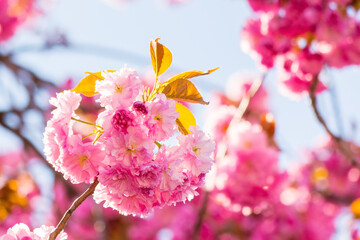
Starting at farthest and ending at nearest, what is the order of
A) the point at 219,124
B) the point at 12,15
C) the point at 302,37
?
the point at 12,15, the point at 219,124, the point at 302,37

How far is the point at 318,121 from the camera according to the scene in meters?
2.07

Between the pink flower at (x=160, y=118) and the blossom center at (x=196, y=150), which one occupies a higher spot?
the pink flower at (x=160, y=118)

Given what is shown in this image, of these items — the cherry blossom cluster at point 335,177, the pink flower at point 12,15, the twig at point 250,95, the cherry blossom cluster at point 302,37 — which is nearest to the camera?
the twig at point 250,95

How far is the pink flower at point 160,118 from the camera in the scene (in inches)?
34.8

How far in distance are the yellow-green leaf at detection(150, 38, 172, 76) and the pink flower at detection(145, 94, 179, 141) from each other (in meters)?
0.11

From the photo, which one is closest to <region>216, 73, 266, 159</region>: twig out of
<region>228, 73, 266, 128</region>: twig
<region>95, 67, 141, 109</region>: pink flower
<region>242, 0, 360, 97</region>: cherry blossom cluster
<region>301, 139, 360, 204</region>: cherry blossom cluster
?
<region>228, 73, 266, 128</region>: twig

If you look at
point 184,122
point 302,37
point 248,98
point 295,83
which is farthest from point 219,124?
point 184,122

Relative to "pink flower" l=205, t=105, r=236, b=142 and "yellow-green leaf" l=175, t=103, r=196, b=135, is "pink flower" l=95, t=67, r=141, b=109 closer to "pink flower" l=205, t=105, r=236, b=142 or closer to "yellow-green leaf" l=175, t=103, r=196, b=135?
"yellow-green leaf" l=175, t=103, r=196, b=135

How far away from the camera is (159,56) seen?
993mm

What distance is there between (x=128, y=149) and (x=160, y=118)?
77 millimetres

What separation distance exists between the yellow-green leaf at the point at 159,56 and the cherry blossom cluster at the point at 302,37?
1.46 m

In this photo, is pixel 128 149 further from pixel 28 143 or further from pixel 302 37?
pixel 302 37

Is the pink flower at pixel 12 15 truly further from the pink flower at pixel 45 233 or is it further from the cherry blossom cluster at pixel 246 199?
the pink flower at pixel 45 233

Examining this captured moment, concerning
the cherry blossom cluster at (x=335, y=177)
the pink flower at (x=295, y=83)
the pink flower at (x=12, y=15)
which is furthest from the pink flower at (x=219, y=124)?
the pink flower at (x=12, y=15)
